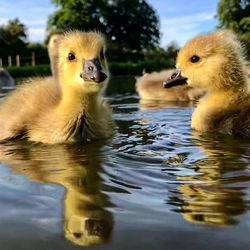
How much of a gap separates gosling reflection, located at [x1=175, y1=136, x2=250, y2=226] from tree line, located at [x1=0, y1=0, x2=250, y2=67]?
34.1 metres

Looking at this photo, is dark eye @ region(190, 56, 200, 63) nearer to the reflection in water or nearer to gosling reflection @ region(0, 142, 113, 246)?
the reflection in water

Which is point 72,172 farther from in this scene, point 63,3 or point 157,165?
point 63,3

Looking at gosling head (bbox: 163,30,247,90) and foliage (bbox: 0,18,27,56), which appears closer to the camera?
gosling head (bbox: 163,30,247,90)

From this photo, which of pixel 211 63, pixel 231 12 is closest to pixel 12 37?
pixel 231 12

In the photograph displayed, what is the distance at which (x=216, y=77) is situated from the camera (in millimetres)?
4395

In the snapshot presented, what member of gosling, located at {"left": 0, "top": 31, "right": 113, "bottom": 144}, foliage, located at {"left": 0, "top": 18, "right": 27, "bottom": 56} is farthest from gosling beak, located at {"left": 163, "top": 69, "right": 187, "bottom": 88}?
foliage, located at {"left": 0, "top": 18, "right": 27, "bottom": 56}

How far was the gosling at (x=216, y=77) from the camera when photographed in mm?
4119

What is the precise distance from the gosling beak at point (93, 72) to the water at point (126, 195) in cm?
57

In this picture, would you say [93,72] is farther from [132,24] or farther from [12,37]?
[132,24]

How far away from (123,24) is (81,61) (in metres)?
60.7

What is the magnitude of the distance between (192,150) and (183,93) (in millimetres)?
4160

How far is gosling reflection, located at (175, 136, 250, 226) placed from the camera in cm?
177

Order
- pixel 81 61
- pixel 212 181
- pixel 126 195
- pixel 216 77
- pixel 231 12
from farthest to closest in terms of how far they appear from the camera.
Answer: pixel 231 12 → pixel 216 77 → pixel 81 61 → pixel 212 181 → pixel 126 195

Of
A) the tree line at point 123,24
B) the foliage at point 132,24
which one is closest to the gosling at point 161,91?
the tree line at point 123,24
